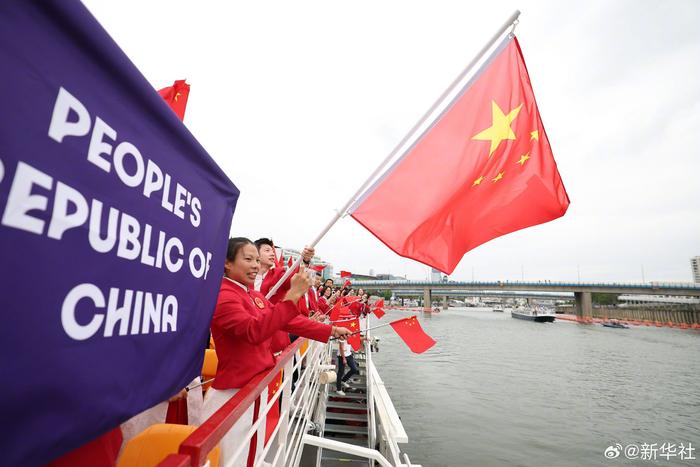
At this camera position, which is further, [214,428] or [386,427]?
[386,427]

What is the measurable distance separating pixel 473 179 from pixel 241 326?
92.2 inches

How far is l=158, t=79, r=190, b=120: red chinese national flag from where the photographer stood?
3139mm

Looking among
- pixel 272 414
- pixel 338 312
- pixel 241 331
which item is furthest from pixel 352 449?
pixel 338 312

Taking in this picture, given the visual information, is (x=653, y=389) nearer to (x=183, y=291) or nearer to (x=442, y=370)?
(x=442, y=370)

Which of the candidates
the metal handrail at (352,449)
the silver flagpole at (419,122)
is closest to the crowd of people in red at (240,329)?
the silver flagpole at (419,122)

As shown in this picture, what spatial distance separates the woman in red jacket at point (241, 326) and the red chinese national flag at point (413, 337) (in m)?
2.03

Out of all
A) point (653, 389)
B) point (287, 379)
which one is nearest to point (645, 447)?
point (653, 389)

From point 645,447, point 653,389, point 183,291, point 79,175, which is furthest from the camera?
point 653,389

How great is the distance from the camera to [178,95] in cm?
317

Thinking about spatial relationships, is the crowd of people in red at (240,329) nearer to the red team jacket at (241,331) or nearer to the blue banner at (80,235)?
the red team jacket at (241,331)

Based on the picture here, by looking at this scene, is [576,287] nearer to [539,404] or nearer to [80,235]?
[539,404]

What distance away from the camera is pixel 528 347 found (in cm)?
2517

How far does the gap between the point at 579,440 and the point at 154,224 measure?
12.7 metres

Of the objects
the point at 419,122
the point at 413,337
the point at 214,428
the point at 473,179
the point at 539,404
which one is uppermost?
the point at 419,122
